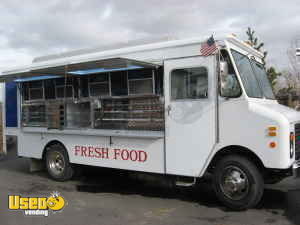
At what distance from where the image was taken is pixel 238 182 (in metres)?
4.86

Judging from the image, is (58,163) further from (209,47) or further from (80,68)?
(209,47)

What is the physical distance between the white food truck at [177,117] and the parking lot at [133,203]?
367mm

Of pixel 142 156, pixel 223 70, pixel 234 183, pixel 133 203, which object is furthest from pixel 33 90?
pixel 234 183

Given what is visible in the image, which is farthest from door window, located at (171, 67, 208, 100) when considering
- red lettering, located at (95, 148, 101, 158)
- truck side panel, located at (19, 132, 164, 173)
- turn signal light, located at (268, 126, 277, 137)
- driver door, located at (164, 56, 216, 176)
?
red lettering, located at (95, 148, 101, 158)

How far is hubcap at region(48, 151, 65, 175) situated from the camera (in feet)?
23.7

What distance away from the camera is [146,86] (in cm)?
586

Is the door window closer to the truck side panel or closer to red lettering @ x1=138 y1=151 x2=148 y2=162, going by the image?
the truck side panel

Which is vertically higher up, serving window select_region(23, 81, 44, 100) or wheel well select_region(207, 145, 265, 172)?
serving window select_region(23, 81, 44, 100)

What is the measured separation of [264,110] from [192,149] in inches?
52.1

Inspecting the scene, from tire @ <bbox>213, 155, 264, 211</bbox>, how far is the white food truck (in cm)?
2

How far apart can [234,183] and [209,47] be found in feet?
7.26

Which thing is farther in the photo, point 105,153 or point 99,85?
point 99,85

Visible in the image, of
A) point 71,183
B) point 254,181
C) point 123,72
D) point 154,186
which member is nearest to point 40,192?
point 71,183

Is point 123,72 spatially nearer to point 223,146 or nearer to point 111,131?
point 111,131
